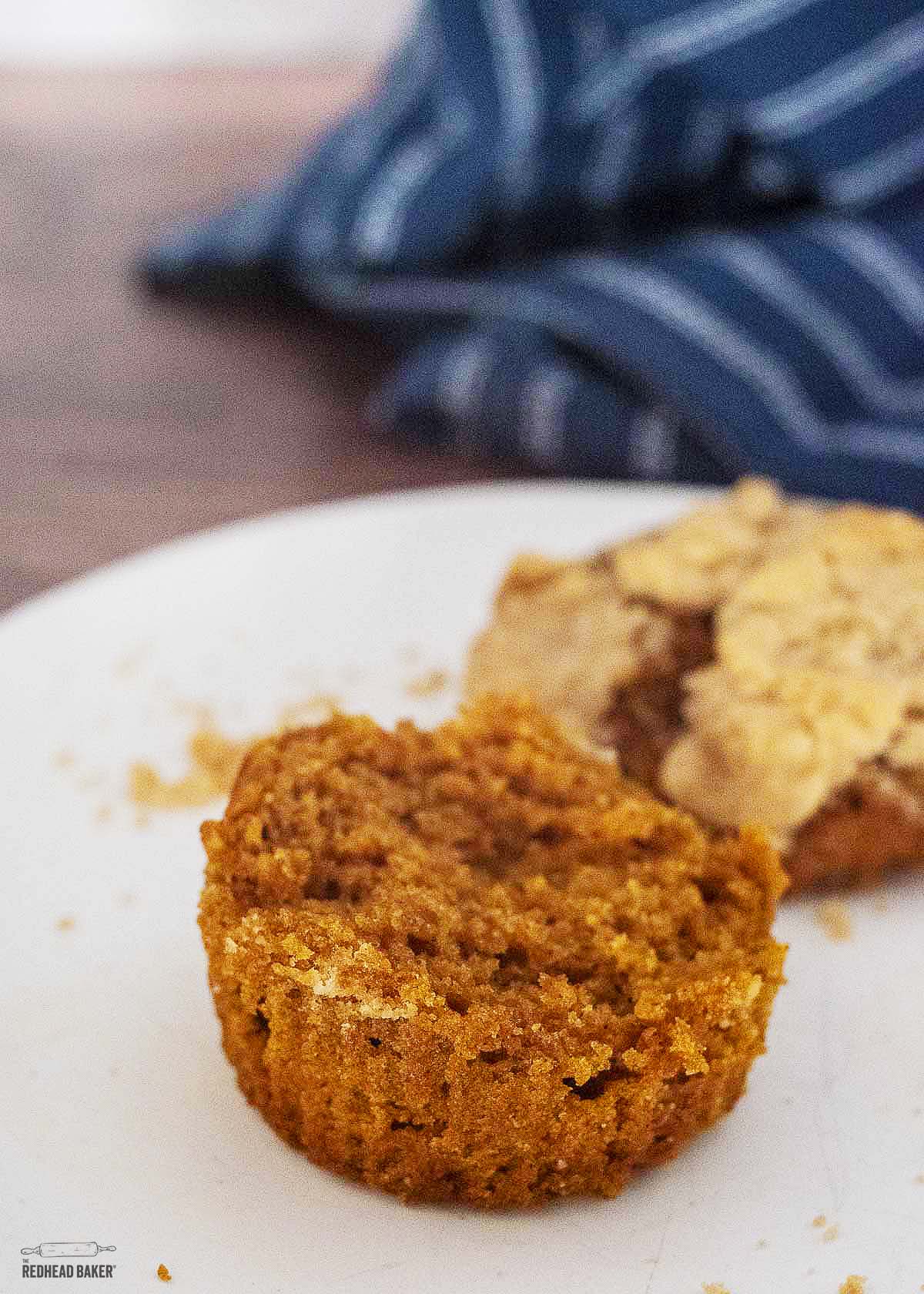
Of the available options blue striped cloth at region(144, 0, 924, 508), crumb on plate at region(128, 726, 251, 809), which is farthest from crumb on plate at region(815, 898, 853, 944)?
blue striped cloth at region(144, 0, 924, 508)

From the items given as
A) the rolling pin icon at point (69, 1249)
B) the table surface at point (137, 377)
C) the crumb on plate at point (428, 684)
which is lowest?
the rolling pin icon at point (69, 1249)

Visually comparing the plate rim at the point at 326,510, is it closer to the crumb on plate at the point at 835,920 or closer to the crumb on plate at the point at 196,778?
the crumb on plate at the point at 196,778

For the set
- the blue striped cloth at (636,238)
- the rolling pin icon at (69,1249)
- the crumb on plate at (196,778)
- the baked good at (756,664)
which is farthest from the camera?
the blue striped cloth at (636,238)

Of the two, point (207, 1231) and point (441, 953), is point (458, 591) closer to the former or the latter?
point (441, 953)

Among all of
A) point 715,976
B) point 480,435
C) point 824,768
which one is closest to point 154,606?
point 480,435

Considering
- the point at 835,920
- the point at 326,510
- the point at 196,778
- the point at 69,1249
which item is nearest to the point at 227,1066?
the point at 69,1249

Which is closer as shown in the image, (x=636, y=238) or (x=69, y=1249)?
(x=69, y=1249)

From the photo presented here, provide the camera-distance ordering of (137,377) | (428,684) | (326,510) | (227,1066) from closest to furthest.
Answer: (227,1066), (428,684), (326,510), (137,377)

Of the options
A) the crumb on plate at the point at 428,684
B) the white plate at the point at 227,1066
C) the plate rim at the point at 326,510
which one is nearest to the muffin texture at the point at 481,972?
the white plate at the point at 227,1066

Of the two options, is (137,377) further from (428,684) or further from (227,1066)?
(227,1066)
